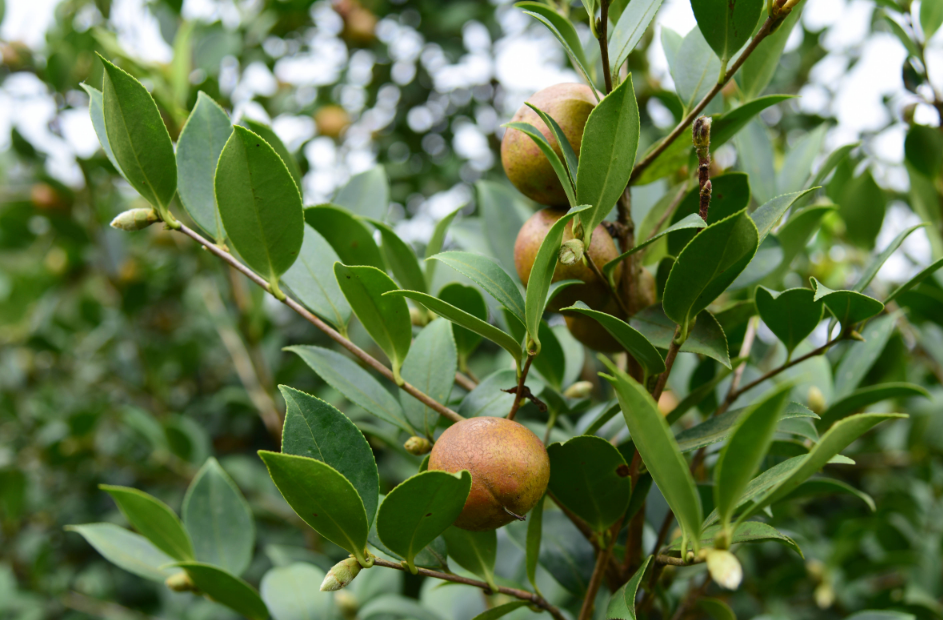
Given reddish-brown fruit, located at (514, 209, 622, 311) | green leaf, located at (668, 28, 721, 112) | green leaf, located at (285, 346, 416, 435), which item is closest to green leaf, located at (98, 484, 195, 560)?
green leaf, located at (285, 346, 416, 435)

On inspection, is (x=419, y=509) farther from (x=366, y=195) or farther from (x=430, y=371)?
(x=366, y=195)

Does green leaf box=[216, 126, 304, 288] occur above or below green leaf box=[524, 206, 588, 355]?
above

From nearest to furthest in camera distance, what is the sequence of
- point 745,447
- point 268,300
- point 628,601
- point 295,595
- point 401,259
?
point 745,447 → point 628,601 → point 401,259 → point 295,595 → point 268,300

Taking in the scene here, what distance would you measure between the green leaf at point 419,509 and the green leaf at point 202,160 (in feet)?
1.06

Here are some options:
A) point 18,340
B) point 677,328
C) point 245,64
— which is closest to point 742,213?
point 677,328

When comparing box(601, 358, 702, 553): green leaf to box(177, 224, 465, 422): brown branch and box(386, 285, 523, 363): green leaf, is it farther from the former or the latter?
box(177, 224, 465, 422): brown branch

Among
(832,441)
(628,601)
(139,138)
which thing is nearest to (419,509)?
(628,601)

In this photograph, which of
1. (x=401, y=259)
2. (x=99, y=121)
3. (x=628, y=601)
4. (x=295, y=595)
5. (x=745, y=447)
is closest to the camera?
(x=745, y=447)

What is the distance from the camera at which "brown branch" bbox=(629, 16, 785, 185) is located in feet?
1.76

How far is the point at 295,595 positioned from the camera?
Answer: 2.70 ft

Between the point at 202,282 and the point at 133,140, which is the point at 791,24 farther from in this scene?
the point at 202,282

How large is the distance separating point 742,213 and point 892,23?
603 mm

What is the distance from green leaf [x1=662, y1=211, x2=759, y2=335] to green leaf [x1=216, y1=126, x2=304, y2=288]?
32 centimetres

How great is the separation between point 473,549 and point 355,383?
0.63 ft
